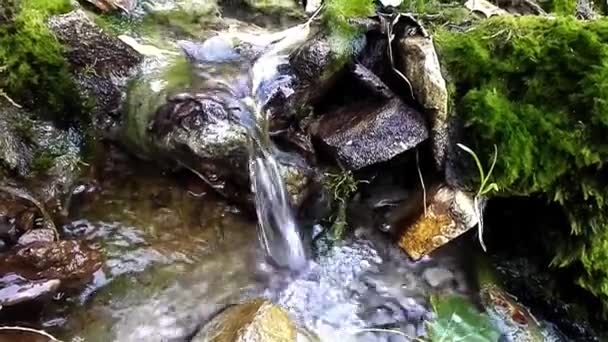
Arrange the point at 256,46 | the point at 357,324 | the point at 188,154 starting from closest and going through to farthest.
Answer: the point at 357,324 → the point at 188,154 → the point at 256,46

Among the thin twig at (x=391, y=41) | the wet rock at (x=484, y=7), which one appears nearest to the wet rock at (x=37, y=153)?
the thin twig at (x=391, y=41)

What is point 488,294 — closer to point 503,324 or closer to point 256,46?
point 503,324

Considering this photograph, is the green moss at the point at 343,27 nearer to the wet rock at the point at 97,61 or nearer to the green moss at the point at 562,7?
the wet rock at the point at 97,61

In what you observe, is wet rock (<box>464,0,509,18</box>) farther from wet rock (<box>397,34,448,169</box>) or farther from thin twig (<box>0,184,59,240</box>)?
thin twig (<box>0,184,59,240</box>)

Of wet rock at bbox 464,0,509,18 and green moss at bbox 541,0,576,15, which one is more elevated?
wet rock at bbox 464,0,509,18

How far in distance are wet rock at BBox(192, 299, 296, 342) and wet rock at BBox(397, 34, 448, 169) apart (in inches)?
39.8

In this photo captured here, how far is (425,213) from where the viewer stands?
2.45 m

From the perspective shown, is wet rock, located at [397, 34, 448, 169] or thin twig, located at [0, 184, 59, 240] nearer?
thin twig, located at [0, 184, 59, 240]

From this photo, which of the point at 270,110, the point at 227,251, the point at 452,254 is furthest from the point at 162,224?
the point at 452,254

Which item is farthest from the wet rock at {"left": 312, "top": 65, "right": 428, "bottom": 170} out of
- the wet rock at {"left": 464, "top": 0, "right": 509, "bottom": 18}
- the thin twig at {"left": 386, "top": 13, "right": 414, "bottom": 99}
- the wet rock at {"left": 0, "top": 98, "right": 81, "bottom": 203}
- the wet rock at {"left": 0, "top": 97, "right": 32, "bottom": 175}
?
the wet rock at {"left": 0, "top": 97, "right": 32, "bottom": 175}

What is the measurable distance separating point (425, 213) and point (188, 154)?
1105 mm

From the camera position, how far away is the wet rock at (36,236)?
2111 millimetres

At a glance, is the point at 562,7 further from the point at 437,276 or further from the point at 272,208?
the point at 272,208

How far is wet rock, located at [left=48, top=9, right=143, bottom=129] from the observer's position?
2463mm
